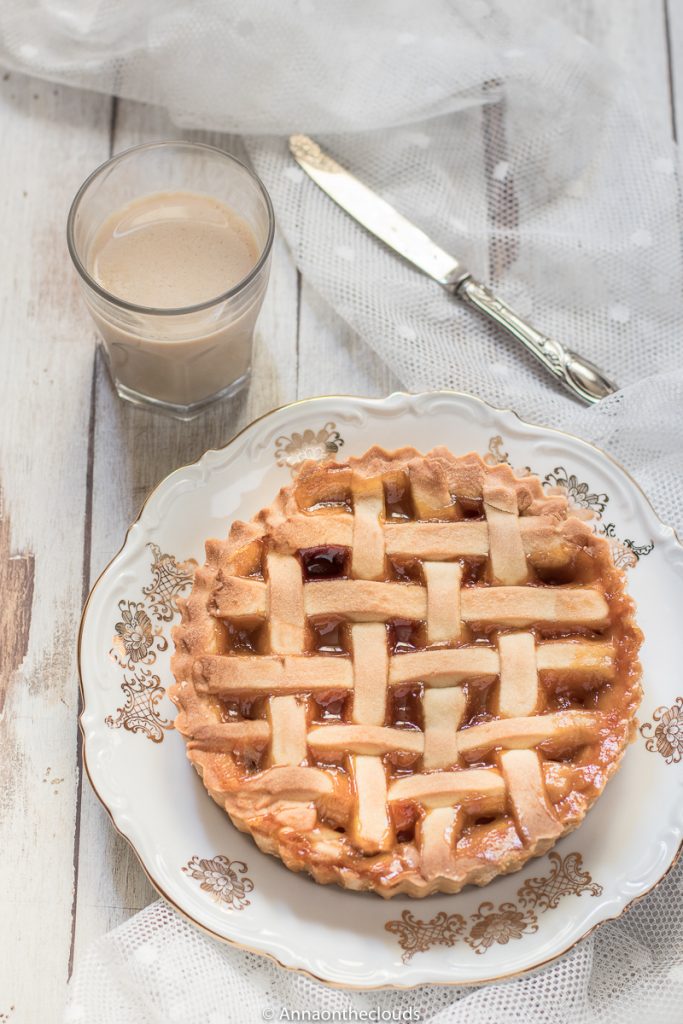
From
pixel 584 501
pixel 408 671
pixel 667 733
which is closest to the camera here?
pixel 408 671

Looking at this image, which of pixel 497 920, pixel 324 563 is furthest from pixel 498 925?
pixel 324 563

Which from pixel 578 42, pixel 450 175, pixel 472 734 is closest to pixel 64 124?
pixel 450 175

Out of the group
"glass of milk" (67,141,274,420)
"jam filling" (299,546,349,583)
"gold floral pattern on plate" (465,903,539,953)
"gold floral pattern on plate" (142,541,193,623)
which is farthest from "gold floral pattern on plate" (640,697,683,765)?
"glass of milk" (67,141,274,420)

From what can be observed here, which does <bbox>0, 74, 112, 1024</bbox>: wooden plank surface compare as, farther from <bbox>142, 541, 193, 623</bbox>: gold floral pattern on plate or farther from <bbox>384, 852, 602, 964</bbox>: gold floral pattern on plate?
<bbox>384, 852, 602, 964</bbox>: gold floral pattern on plate

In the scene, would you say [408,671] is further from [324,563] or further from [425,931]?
[425,931]

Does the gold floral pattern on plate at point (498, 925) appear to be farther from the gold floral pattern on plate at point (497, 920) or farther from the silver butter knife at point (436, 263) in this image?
the silver butter knife at point (436, 263)

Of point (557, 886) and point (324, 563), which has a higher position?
point (324, 563)

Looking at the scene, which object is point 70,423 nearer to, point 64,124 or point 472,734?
point 64,124
